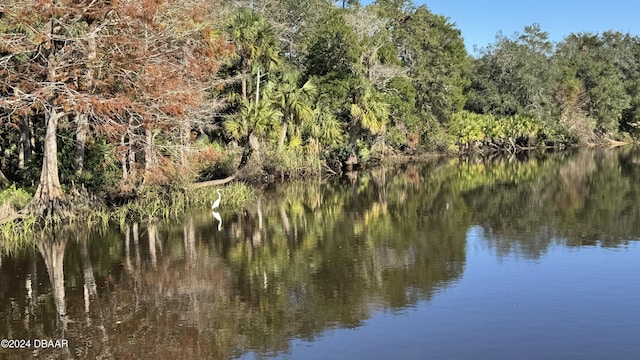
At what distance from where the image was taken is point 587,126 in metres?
69.8

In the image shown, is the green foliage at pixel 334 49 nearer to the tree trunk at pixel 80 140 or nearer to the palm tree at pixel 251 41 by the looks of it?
the palm tree at pixel 251 41

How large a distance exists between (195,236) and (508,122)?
161ft

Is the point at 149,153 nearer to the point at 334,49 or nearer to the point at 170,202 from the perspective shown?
the point at 170,202

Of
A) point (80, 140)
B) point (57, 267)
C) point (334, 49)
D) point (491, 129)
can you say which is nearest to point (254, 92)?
point (334, 49)

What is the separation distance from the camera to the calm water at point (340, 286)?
883cm

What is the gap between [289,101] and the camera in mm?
32188

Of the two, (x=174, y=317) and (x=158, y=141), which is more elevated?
(x=158, y=141)

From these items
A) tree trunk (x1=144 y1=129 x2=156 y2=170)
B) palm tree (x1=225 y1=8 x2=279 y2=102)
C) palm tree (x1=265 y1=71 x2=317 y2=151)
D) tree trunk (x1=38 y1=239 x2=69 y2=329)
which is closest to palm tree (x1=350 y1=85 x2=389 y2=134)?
palm tree (x1=265 y1=71 x2=317 y2=151)

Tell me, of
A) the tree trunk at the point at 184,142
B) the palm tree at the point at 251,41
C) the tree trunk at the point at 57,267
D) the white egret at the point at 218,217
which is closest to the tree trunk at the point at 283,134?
the palm tree at the point at 251,41

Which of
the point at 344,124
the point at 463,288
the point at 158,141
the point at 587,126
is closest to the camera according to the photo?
the point at 463,288

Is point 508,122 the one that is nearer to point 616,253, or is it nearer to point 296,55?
point 296,55

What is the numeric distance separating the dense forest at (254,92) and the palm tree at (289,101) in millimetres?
105

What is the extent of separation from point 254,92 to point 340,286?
879 inches

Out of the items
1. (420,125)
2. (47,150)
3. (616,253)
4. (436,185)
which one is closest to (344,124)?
(436,185)
